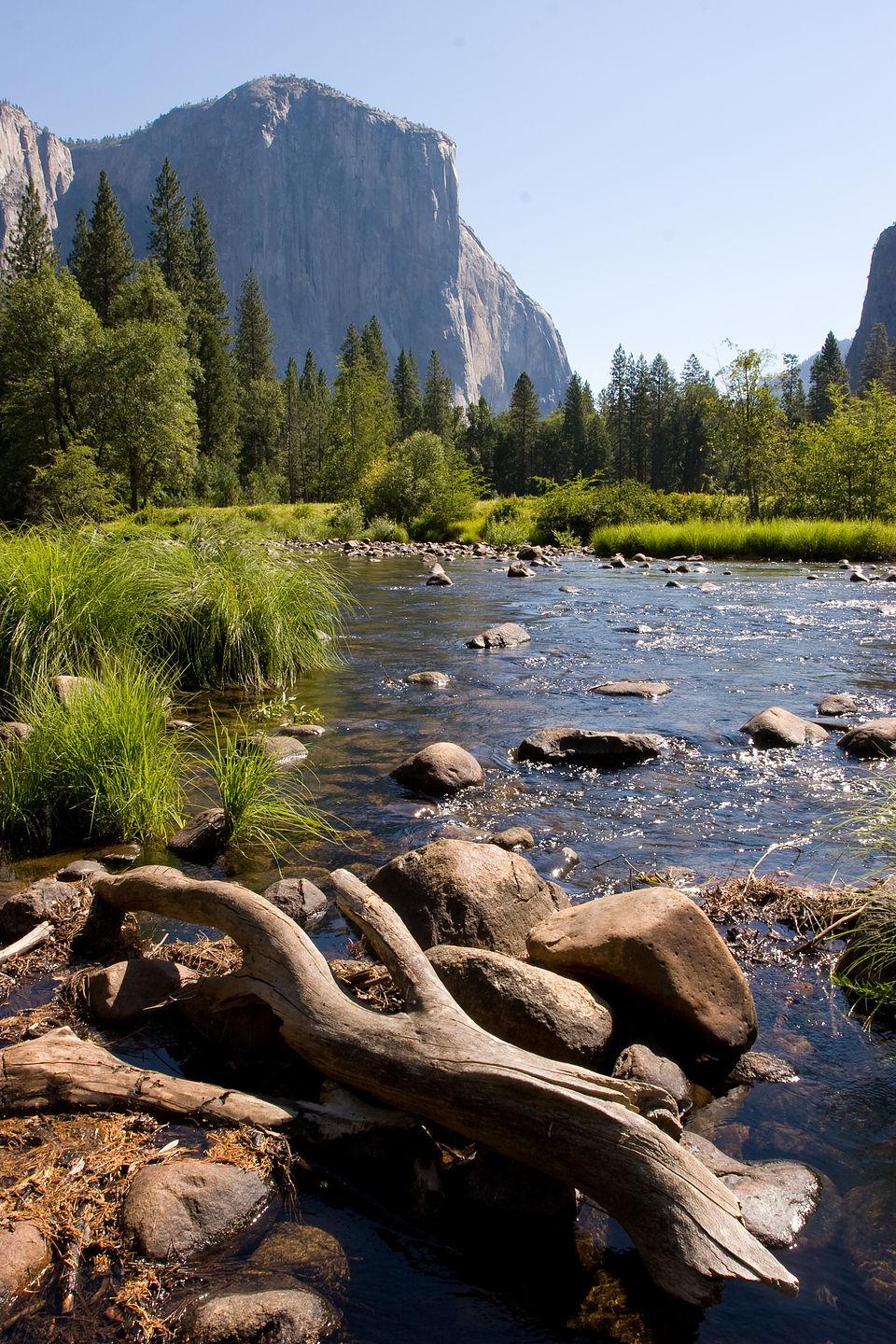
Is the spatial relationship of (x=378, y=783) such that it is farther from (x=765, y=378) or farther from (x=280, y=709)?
(x=765, y=378)

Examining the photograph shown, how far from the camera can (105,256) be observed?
55938 mm

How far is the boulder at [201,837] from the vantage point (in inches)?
196

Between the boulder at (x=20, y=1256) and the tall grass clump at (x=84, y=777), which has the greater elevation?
the tall grass clump at (x=84, y=777)

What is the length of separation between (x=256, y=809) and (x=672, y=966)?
2875 mm

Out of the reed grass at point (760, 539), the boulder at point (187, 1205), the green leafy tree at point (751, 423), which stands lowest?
A: the boulder at point (187, 1205)

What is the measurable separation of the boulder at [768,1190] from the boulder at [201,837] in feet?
10.6

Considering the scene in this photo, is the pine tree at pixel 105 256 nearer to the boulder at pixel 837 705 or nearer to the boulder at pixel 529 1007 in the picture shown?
the boulder at pixel 837 705

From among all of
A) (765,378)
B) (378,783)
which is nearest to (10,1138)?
(378,783)

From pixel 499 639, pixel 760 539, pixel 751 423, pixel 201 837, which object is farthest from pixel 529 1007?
pixel 751 423

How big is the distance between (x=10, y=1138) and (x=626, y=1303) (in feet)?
6.39

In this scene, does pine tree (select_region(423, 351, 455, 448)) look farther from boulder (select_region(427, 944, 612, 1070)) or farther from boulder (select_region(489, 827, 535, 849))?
boulder (select_region(427, 944, 612, 1070))

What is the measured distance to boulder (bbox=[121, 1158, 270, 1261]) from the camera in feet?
7.70

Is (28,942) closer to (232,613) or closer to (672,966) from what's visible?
(672,966)

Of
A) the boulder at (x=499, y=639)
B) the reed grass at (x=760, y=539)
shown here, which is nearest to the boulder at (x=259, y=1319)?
the boulder at (x=499, y=639)
